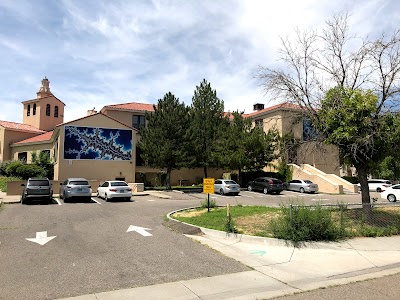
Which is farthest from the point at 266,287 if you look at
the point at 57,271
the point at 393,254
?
the point at 393,254

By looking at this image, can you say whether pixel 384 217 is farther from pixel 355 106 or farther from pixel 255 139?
pixel 255 139

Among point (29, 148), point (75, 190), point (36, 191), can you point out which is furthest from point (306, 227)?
point (29, 148)

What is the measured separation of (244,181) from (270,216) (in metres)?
25.4

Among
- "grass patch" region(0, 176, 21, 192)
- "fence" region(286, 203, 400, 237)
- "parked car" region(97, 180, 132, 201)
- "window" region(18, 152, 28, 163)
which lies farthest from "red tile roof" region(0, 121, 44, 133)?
"fence" region(286, 203, 400, 237)

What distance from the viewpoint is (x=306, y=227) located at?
1010cm

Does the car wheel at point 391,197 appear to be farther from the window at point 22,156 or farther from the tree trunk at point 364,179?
the window at point 22,156

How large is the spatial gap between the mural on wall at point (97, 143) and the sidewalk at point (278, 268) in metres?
23.3

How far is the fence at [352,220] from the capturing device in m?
10.3

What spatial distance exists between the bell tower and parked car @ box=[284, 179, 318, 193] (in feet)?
103

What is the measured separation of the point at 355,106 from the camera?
498 inches

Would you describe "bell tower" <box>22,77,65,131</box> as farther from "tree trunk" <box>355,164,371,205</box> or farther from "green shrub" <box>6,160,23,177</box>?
"tree trunk" <box>355,164,371,205</box>

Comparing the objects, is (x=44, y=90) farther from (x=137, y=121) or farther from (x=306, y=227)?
(x=306, y=227)

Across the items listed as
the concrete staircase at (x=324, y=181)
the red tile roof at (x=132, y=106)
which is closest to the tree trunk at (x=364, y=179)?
the concrete staircase at (x=324, y=181)

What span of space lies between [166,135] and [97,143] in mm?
6705
